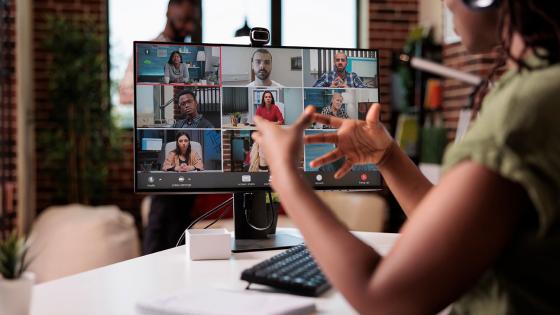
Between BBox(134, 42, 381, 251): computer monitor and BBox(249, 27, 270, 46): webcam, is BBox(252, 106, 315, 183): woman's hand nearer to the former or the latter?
BBox(134, 42, 381, 251): computer monitor

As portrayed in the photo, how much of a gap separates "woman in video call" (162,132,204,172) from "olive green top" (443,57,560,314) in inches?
38.1

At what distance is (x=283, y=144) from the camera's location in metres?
0.94

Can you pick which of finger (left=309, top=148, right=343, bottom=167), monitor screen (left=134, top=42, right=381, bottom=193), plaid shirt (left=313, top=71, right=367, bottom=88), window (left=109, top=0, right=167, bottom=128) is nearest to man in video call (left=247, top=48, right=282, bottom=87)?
monitor screen (left=134, top=42, right=381, bottom=193)

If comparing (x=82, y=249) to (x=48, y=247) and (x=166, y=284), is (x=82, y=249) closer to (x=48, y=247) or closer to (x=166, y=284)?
(x=48, y=247)

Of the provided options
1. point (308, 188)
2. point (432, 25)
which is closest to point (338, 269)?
point (308, 188)

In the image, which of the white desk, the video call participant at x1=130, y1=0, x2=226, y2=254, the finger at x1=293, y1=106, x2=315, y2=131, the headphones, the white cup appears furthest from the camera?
the video call participant at x1=130, y1=0, x2=226, y2=254

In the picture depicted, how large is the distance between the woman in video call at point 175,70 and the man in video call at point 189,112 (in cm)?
4

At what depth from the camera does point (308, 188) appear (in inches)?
35.2

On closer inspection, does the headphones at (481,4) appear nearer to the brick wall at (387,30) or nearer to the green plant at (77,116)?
the green plant at (77,116)

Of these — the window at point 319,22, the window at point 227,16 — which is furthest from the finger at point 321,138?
the window at point 319,22

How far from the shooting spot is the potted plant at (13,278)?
0.92 m

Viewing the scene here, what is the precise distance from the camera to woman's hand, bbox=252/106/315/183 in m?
0.92

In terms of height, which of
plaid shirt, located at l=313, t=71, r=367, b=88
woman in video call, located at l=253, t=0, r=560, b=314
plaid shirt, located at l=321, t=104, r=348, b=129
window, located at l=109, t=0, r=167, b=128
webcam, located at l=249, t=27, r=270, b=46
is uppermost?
window, located at l=109, t=0, r=167, b=128

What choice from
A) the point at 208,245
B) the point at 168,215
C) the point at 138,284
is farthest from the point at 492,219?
the point at 168,215
